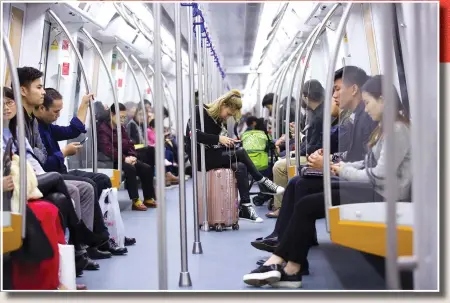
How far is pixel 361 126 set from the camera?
3.16 m

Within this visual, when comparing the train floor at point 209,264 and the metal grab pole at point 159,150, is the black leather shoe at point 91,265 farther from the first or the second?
the metal grab pole at point 159,150

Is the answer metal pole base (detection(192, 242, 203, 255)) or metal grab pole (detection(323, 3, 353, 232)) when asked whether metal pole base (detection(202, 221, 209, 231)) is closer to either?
metal pole base (detection(192, 242, 203, 255))

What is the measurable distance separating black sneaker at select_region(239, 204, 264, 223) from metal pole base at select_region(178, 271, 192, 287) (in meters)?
1.13

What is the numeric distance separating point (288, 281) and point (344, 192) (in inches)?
21.4

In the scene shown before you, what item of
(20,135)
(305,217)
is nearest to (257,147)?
(305,217)

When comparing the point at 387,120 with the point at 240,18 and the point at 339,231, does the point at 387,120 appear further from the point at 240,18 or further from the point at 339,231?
the point at 240,18

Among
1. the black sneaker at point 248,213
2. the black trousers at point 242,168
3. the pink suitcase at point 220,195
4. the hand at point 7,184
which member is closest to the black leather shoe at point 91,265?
the hand at point 7,184

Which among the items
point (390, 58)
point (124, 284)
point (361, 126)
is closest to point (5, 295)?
point (124, 284)

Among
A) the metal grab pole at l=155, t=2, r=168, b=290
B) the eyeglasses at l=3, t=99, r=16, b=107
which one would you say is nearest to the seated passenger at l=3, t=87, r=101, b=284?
the eyeglasses at l=3, t=99, r=16, b=107

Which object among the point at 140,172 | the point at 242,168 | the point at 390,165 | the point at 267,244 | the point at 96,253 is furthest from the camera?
the point at 140,172

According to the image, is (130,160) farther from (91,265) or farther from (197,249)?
(91,265)

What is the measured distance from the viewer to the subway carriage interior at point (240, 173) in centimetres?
276

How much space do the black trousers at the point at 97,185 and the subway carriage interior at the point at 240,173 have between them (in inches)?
0.5

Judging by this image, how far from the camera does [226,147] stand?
4969 millimetres
